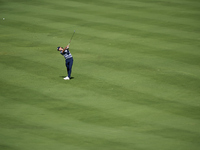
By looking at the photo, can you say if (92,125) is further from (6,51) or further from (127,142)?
(6,51)

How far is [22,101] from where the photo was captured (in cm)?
1780

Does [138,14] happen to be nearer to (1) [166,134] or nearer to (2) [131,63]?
(2) [131,63]

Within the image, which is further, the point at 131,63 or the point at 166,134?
the point at 131,63

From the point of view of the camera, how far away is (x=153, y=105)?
1731 centimetres

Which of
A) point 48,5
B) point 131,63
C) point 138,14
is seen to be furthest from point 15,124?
point 48,5

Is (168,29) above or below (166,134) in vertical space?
above

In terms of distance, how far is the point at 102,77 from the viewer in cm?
2062

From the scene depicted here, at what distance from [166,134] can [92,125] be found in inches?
107

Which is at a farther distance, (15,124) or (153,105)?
(153,105)

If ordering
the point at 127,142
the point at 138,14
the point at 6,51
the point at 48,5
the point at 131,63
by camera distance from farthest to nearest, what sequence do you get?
the point at 48,5 → the point at 138,14 → the point at 6,51 → the point at 131,63 → the point at 127,142

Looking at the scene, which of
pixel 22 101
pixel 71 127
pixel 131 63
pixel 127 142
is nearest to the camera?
pixel 127 142

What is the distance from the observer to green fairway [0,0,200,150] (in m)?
14.9

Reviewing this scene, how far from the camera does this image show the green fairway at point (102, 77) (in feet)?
48.7

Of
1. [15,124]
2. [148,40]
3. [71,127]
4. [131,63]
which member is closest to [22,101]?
[15,124]
